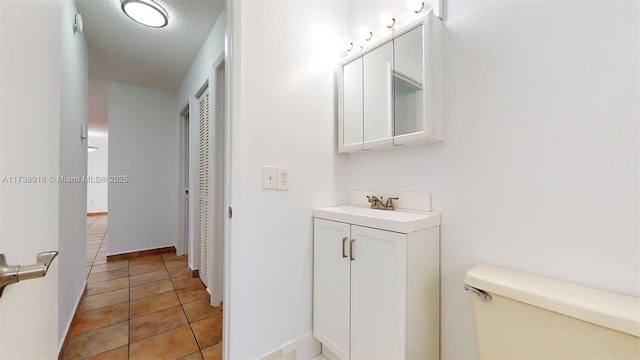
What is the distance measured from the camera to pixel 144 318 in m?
1.85

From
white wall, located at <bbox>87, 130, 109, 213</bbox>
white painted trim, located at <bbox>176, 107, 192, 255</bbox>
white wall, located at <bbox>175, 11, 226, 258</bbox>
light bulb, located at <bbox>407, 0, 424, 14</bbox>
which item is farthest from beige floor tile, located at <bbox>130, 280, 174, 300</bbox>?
white wall, located at <bbox>87, 130, 109, 213</bbox>

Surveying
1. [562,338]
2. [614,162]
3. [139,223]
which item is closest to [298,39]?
[614,162]

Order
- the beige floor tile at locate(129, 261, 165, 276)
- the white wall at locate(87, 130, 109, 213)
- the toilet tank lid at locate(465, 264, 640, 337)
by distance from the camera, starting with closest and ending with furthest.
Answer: the toilet tank lid at locate(465, 264, 640, 337), the beige floor tile at locate(129, 261, 165, 276), the white wall at locate(87, 130, 109, 213)

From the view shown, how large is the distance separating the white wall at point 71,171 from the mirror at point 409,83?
74.2 inches

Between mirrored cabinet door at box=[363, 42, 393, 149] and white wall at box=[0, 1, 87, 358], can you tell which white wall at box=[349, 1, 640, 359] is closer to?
mirrored cabinet door at box=[363, 42, 393, 149]

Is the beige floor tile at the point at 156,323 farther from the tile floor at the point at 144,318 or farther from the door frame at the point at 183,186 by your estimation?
the door frame at the point at 183,186

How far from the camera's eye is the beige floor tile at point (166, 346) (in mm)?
1475

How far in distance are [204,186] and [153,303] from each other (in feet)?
3.55

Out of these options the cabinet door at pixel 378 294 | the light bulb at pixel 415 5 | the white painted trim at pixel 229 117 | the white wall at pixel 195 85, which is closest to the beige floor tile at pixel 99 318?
the white wall at pixel 195 85

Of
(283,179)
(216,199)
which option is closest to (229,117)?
(283,179)

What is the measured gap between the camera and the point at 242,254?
1.20m

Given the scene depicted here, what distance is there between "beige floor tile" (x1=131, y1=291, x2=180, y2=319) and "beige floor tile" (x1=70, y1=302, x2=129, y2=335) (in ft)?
0.18

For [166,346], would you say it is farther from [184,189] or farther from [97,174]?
[97,174]

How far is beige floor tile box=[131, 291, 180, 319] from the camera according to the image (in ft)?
6.40
